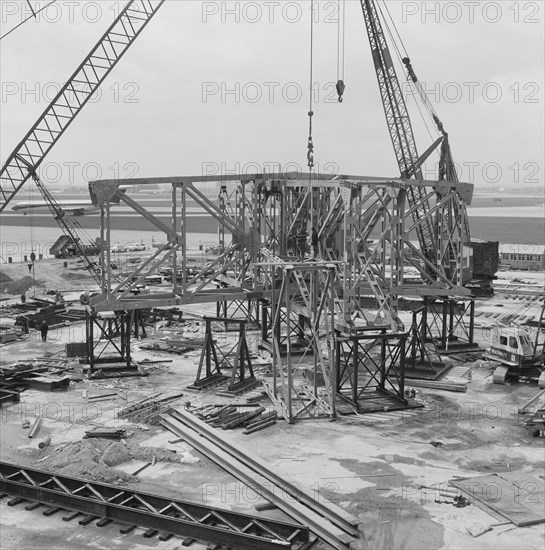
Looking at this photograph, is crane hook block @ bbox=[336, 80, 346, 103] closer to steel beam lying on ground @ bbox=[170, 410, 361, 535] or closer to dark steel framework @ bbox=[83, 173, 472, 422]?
dark steel framework @ bbox=[83, 173, 472, 422]

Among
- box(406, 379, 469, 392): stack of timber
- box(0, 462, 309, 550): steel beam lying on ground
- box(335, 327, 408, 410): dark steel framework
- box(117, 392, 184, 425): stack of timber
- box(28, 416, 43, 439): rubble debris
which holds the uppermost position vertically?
box(335, 327, 408, 410): dark steel framework

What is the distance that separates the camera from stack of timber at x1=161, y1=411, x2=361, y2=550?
1783 centimetres

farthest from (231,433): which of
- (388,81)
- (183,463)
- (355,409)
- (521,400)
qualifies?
(388,81)

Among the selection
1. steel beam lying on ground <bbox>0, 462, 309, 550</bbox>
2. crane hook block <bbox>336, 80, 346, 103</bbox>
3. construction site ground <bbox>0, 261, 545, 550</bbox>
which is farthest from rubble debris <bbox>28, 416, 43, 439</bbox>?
crane hook block <bbox>336, 80, 346, 103</bbox>

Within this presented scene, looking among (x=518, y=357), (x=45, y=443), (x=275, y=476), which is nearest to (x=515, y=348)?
(x=518, y=357)

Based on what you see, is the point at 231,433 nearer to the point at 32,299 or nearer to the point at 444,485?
the point at 444,485

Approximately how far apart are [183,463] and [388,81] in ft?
132

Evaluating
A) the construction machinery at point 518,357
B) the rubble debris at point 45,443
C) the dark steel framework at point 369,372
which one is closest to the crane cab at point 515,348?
the construction machinery at point 518,357

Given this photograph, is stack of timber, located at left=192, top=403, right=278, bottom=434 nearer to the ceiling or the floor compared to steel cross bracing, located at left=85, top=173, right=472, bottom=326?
nearer to the floor

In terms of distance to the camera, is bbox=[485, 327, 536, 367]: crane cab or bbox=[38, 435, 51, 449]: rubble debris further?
bbox=[485, 327, 536, 367]: crane cab

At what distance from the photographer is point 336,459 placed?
2286 cm

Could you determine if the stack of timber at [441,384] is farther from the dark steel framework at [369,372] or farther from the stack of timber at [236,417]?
the stack of timber at [236,417]

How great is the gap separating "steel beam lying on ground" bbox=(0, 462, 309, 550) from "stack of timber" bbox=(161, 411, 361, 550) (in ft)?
2.78

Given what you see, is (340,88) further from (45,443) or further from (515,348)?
(45,443)
